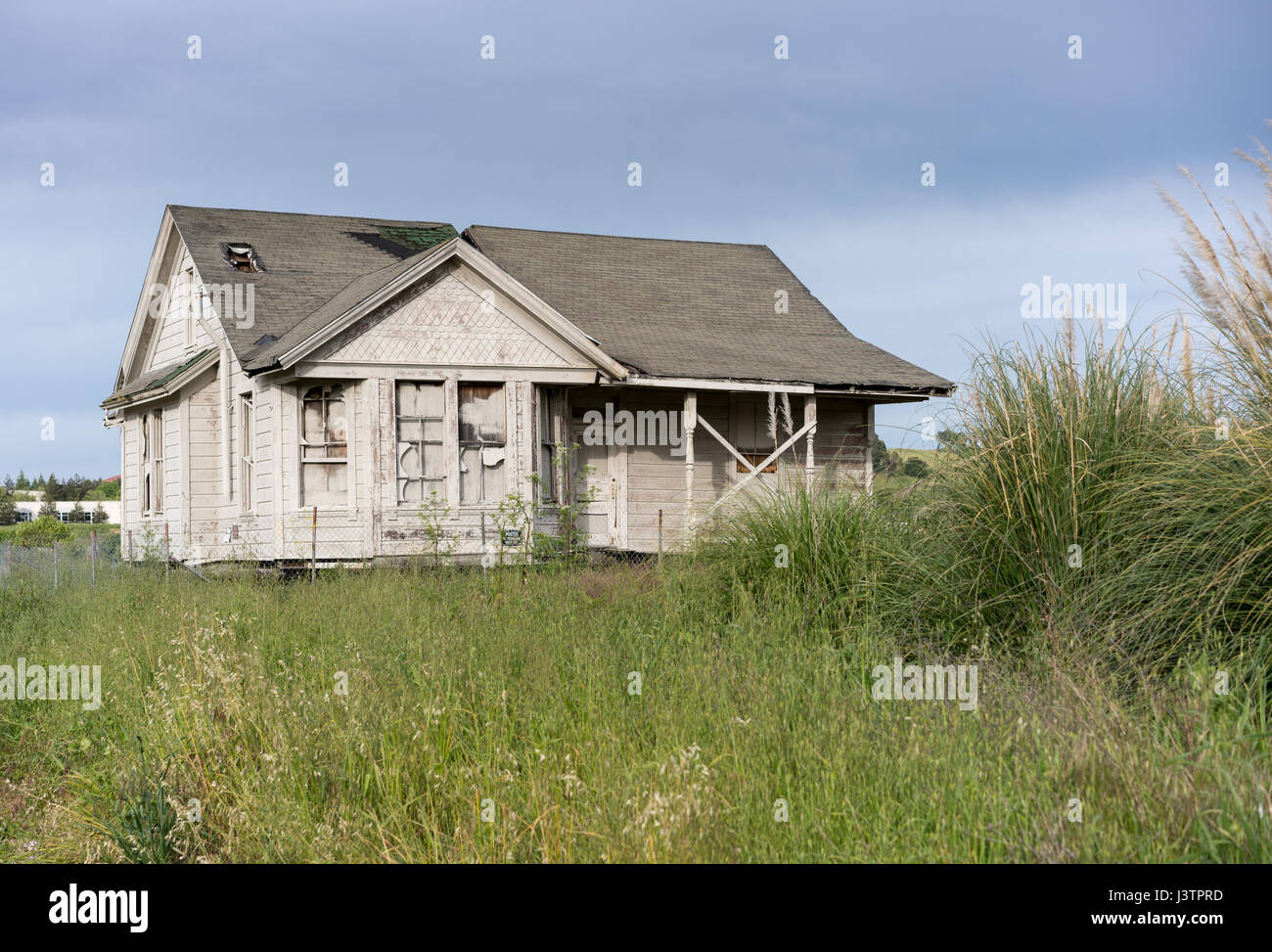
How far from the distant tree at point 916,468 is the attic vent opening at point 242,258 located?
14.0m

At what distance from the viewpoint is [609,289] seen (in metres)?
20.0

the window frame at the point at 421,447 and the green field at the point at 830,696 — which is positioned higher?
the window frame at the point at 421,447

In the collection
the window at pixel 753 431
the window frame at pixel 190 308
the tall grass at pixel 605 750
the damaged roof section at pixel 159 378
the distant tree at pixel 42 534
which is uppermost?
the window frame at pixel 190 308

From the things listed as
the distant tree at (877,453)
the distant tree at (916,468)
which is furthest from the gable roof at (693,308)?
the distant tree at (916,468)

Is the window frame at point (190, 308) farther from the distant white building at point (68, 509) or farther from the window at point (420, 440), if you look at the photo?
the distant white building at point (68, 509)

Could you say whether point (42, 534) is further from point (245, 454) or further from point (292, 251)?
point (245, 454)

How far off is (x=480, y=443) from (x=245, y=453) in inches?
166

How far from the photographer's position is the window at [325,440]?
50.4 ft

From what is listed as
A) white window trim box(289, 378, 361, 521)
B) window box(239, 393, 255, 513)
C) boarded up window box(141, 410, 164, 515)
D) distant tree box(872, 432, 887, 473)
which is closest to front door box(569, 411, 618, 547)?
white window trim box(289, 378, 361, 521)

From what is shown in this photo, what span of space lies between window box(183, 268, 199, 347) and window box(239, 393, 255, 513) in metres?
3.25

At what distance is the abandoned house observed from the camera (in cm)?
1522

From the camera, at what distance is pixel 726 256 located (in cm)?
2223

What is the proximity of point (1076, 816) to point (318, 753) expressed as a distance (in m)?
3.65

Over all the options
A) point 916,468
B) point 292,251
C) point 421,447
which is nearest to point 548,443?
point 421,447
